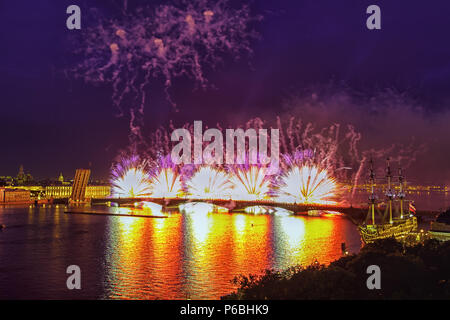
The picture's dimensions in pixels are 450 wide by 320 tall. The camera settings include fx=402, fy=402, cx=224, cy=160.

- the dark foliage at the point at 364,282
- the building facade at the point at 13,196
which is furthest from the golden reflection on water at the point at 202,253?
the building facade at the point at 13,196

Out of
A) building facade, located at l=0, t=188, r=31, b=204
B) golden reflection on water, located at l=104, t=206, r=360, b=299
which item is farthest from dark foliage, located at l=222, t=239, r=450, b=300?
building facade, located at l=0, t=188, r=31, b=204

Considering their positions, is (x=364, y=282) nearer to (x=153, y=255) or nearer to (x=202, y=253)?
(x=202, y=253)

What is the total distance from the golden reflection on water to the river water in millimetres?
73

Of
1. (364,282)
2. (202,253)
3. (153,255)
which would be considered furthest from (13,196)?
(364,282)

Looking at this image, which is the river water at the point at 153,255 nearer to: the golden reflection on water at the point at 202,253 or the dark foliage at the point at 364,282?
the golden reflection on water at the point at 202,253

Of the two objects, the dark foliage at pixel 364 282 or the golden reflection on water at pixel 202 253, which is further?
the golden reflection on water at pixel 202 253

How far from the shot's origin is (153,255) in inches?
1710

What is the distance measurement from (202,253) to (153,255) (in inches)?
210

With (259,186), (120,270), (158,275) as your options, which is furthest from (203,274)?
(259,186)

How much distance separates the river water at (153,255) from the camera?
3041 centimetres

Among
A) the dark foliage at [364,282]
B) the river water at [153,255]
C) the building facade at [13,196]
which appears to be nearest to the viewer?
the dark foliage at [364,282]

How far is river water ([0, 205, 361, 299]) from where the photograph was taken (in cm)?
3041

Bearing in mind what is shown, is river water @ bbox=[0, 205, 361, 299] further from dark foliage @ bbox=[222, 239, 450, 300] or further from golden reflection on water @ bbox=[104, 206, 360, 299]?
dark foliage @ bbox=[222, 239, 450, 300]

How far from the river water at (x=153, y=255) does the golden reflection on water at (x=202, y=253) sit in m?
0.07
